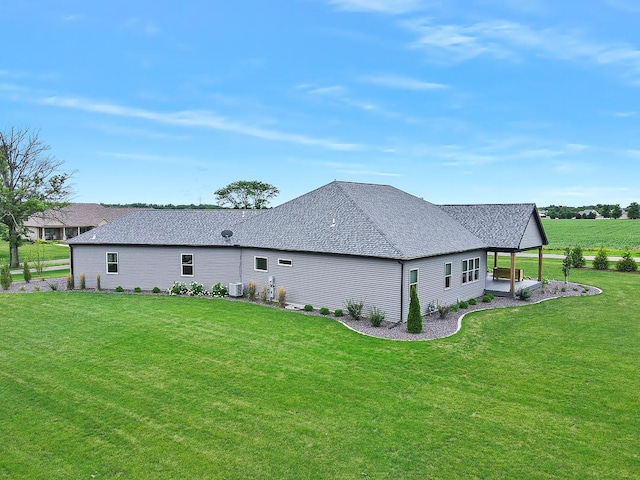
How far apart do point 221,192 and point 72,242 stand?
67069mm

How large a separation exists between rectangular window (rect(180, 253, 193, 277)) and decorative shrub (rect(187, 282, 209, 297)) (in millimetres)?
731

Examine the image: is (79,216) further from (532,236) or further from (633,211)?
(633,211)

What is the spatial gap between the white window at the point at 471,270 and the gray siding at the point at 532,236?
2939mm

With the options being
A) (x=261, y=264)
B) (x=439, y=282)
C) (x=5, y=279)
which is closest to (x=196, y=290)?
(x=261, y=264)

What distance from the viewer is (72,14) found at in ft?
66.3

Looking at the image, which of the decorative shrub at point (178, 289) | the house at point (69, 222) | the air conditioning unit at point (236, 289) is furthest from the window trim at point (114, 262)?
the house at point (69, 222)

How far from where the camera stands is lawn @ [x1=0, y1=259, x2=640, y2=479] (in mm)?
7584

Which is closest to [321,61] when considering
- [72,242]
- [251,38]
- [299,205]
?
[251,38]

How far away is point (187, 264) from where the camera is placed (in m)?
23.6

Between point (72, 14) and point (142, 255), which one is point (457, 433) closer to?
point (142, 255)

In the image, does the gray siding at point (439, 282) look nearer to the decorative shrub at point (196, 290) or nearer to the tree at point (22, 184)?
the decorative shrub at point (196, 290)

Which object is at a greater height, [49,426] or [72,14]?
[72,14]

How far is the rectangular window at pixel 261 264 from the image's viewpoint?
21.6 meters

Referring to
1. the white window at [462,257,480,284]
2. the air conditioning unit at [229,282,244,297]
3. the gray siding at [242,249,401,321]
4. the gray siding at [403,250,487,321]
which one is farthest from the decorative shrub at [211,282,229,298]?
the white window at [462,257,480,284]
